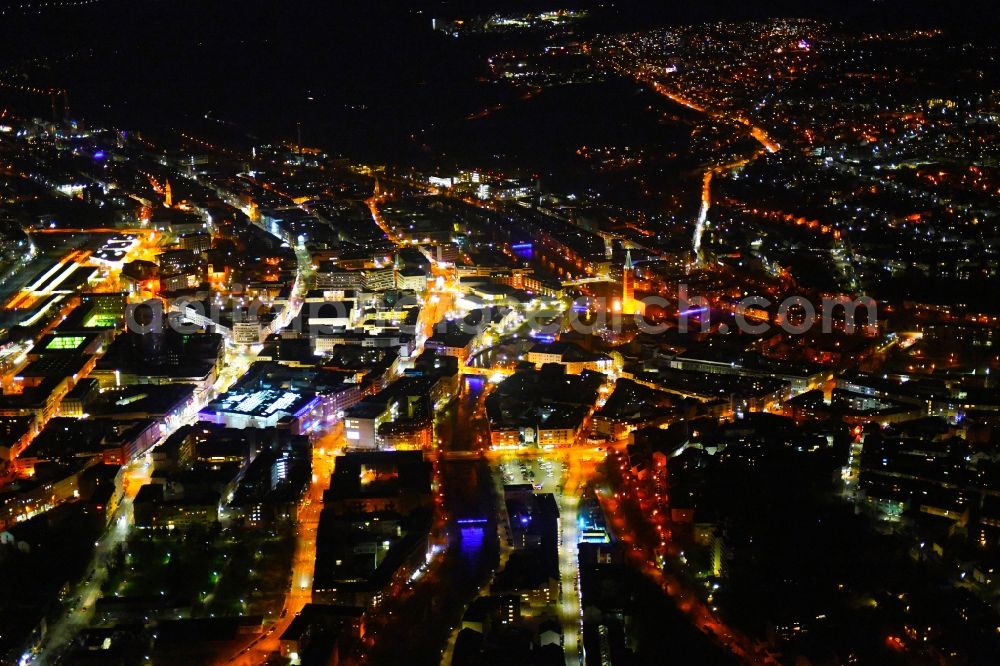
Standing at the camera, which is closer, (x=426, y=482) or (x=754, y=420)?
(x=426, y=482)

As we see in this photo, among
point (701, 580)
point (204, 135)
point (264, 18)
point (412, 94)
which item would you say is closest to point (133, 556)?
point (701, 580)

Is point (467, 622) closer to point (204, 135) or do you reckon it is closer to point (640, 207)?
point (640, 207)

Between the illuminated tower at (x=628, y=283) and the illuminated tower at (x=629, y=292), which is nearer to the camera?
the illuminated tower at (x=629, y=292)

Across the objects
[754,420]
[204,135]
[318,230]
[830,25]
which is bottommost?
[754,420]

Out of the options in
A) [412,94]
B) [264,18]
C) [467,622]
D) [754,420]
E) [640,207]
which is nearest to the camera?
[467,622]

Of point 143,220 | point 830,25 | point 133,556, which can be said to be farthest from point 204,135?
point 133,556

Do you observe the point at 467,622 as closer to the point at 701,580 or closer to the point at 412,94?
the point at 701,580

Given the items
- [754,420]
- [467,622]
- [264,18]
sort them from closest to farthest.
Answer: [467,622], [754,420], [264,18]

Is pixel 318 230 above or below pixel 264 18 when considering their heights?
below

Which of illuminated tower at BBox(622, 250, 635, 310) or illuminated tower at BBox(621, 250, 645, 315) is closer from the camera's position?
illuminated tower at BBox(621, 250, 645, 315)
